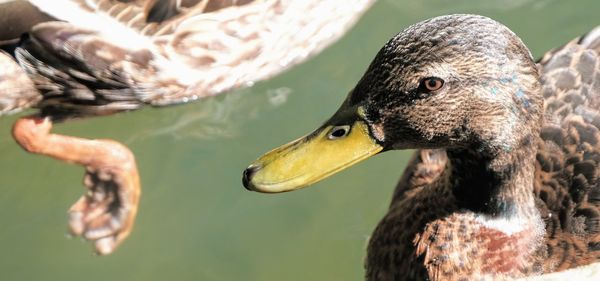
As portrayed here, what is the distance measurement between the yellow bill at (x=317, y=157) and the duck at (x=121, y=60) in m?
1.14

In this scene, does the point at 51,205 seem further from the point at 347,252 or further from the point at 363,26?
A: the point at 363,26

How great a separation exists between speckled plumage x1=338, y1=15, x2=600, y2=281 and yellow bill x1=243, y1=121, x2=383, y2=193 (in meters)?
0.06

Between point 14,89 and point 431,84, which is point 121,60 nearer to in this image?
point 14,89

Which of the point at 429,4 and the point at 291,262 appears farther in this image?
the point at 429,4

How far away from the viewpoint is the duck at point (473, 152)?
2.41 meters

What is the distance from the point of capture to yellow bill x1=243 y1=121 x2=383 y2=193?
2541mm

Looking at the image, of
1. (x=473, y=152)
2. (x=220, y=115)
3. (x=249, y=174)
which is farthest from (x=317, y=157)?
(x=220, y=115)

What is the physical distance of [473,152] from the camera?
268 cm

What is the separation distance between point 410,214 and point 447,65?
892 millimetres

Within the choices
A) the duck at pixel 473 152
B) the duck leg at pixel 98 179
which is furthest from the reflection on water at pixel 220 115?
the duck at pixel 473 152

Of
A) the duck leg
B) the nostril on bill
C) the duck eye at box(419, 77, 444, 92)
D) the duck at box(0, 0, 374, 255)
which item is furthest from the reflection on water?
the duck eye at box(419, 77, 444, 92)

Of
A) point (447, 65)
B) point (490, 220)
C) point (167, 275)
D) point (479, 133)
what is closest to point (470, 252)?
point (490, 220)

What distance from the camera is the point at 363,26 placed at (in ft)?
15.0

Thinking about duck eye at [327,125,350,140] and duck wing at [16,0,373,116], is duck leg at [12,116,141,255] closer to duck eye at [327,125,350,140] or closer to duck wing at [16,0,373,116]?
duck wing at [16,0,373,116]
